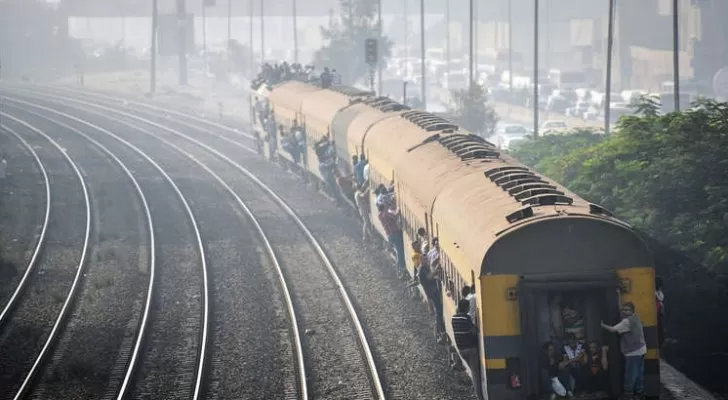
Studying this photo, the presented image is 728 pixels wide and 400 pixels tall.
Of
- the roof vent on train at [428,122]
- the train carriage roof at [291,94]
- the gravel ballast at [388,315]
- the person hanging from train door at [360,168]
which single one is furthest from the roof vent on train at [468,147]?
the train carriage roof at [291,94]

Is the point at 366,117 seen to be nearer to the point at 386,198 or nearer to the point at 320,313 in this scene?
the point at 386,198

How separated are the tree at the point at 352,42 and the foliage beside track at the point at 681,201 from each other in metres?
43.4

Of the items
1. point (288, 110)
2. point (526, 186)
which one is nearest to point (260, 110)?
point (288, 110)

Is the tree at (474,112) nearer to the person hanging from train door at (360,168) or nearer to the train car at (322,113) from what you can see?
the train car at (322,113)

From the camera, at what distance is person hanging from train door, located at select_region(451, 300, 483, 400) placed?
1369 cm

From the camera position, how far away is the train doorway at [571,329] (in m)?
13.0

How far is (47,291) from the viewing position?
922 inches

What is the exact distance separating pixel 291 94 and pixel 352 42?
102 feet

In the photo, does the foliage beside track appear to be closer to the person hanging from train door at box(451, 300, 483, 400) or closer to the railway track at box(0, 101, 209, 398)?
the person hanging from train door at box(451, 300, 483, 400)

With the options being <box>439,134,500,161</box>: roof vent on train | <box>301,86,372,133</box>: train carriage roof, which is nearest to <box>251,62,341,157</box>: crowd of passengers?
<box>301,86,372,133</box>: train carriage roof

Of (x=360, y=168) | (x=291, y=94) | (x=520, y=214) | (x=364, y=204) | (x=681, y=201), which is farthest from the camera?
(x=291, y=94)

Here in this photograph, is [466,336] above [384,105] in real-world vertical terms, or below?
below

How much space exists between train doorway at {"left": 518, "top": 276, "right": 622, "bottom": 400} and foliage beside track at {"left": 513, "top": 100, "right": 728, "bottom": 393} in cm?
376

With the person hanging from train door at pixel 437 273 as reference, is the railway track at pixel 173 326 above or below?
below
